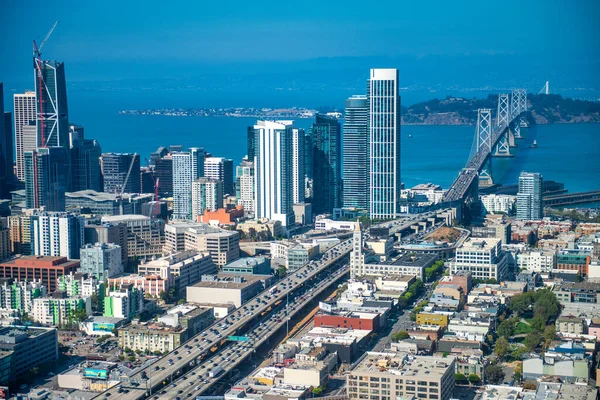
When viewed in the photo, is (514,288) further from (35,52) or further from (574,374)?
(35,52)

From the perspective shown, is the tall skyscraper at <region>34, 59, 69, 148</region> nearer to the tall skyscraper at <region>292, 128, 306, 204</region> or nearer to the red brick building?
the tall skyscraper at <region>292, 128, 306, 204</region>

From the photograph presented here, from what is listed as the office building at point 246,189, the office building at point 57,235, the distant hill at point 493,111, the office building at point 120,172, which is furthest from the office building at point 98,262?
the distant hill at point 493,111

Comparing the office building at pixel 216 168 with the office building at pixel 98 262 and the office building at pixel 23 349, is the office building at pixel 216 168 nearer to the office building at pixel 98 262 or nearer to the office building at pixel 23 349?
the office building at pixel 98 262

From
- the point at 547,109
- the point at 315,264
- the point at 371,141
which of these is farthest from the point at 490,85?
the point at 315,264

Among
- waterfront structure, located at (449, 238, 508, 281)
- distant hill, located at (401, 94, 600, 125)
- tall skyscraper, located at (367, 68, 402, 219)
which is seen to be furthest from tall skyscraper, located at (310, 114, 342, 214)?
distant hill, located at (401, 94, 600, 125)

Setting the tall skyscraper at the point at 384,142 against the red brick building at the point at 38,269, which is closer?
the red brick building at the point at 38,269

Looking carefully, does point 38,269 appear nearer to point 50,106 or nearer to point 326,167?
point 50,106

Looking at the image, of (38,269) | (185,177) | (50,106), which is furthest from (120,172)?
(38,269)
